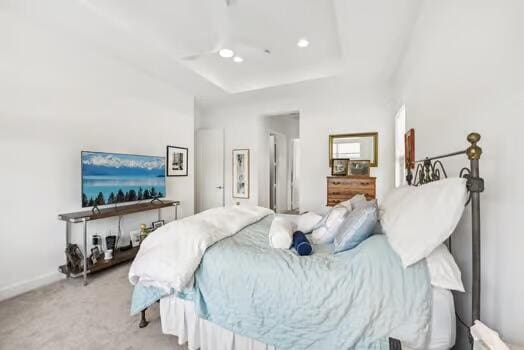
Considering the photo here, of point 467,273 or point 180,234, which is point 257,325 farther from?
point 467,273

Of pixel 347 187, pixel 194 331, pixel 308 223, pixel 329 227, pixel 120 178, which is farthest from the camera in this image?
pixel 347 187

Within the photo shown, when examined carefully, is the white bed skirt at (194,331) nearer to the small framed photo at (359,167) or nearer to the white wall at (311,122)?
the white wall at (311,122)

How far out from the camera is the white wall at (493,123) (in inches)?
37.4

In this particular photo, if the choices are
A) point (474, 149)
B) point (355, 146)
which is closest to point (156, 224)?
point (355, 146)

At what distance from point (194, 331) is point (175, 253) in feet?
1.82

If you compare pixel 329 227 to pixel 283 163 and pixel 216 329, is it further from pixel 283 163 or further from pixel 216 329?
pixel 283 163

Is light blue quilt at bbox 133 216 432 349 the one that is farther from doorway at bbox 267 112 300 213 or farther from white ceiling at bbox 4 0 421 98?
Result: doorway at bbox 267 112 300 213

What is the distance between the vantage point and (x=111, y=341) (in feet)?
5.71

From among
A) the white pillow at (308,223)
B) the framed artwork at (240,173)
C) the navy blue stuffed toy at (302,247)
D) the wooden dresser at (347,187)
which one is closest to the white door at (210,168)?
the framed artwork at (240,173)

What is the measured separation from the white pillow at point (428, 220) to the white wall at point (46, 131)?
3398 millimetres

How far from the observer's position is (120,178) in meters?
3.17

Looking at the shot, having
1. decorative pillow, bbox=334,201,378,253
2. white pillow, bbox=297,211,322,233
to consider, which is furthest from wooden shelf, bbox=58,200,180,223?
decorative pillow, bbox=334,201,378,253

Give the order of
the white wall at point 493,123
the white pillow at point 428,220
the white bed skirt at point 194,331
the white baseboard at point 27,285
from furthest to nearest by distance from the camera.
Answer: the white baseboard at point 27,285 < the white bed skirt at point 194,331 < the white pillow at point 428,220 < the white wall at point 493,123

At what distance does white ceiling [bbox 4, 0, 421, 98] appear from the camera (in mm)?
2259
